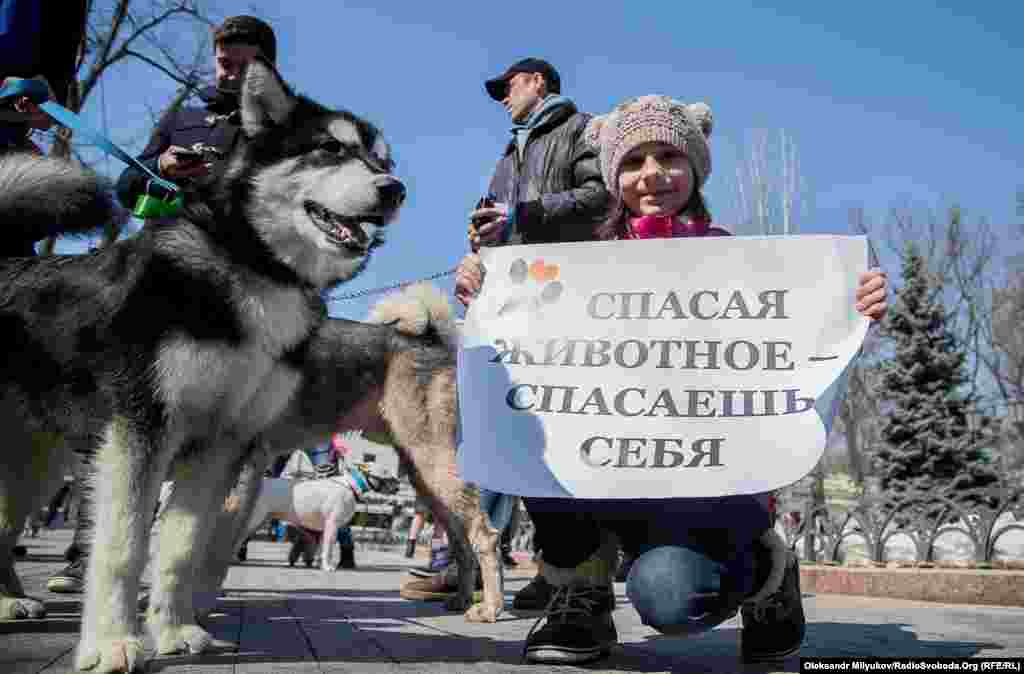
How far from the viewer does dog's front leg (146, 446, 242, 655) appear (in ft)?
8.82

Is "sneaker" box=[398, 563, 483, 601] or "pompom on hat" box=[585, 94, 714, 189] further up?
"pompom on hat" box=[585, 94, 714, 189]

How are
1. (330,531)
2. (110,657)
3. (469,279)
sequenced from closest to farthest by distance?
(110,657) < (469,279) < (330,531)

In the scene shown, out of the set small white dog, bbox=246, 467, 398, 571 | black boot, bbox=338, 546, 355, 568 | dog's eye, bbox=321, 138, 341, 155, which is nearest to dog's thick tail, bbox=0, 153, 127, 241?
dog's eye, bbox=321, 138, 341, 155

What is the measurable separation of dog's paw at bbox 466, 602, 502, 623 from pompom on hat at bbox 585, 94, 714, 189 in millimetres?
2585

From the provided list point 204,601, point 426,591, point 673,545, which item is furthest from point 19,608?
point 426,591

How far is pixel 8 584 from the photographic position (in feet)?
11.4

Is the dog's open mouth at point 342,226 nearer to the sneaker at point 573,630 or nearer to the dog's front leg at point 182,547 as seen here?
the dog's front leg at point 182,547

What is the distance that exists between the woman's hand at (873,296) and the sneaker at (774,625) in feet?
2.98

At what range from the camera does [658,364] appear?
286 centimetres

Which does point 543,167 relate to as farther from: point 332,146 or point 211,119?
point 332,146

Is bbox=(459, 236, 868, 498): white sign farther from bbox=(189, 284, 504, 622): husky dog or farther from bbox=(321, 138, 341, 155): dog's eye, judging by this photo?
bbox=(189, 284, 504, 622): husky dog

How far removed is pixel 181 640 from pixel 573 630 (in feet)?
4.42

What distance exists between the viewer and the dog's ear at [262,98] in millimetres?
2883

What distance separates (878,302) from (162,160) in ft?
10.9
